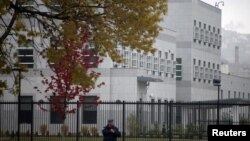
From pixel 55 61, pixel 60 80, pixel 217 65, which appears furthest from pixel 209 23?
pixel 55 61

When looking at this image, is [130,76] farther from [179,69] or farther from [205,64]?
[205,64]

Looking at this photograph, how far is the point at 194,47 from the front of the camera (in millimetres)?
93188

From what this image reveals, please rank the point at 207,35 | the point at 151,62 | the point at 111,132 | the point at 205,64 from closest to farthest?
the point at 111,132 < the point at 151,62 < the point at 205,64 < the point at 207,35

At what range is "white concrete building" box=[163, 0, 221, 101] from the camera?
91500mm

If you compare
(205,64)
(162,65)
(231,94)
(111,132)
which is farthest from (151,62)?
(111,132)

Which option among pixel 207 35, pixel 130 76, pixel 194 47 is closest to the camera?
pixel 130 76

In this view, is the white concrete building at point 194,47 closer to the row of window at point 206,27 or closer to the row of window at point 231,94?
the row of window at point 206,27

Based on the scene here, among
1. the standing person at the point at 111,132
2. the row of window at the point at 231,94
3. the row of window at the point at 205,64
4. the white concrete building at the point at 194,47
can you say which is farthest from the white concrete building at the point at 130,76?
the standing person at the point at 111,132

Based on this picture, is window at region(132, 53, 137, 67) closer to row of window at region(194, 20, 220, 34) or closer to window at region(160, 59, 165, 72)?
window at region(160, 59, 165, 72)

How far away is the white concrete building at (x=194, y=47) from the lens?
91.5 metres

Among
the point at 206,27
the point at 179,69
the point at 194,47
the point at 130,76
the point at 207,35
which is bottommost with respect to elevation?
the point at 130,76

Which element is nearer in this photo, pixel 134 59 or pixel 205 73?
pixel 134 59

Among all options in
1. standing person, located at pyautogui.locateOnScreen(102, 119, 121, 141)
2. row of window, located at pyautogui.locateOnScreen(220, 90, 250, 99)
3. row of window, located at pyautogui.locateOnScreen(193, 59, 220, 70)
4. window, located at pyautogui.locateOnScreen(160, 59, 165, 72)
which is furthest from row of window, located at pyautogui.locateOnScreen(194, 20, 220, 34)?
standing person, located at pyautogui.locateOnScreen(102, 119, 121, 141)

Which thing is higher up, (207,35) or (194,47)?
(207,35)
